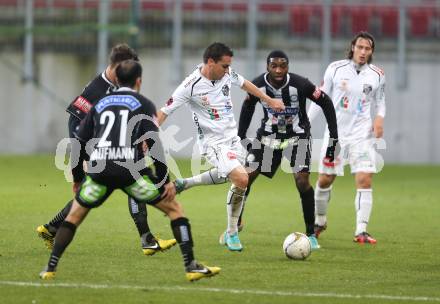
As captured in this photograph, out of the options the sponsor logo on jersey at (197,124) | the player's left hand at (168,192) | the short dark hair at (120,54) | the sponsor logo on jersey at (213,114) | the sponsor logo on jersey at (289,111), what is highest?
the short dark hair at (120,54)

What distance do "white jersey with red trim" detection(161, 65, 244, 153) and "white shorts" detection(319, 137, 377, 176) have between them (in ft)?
5.22

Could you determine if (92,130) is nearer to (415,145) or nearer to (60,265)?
(60,265)

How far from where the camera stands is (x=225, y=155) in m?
11.4

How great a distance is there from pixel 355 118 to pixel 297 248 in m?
2.83

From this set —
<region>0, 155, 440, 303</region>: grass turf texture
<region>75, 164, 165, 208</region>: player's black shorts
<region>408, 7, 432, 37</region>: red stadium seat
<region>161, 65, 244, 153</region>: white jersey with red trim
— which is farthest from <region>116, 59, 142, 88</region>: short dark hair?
<region>408, 7, 432, 37</region>: red stadium seat

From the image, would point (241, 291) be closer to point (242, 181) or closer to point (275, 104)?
point (242, 181)

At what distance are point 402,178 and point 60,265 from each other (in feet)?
47.0

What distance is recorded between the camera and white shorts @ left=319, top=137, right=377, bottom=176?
501 inches

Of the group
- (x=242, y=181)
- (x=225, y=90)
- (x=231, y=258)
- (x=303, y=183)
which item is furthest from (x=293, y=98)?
(x=231, y=258)

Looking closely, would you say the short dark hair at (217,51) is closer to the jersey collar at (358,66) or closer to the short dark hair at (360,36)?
the short dark hair at (360,36)

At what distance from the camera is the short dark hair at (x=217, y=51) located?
36.1 feet

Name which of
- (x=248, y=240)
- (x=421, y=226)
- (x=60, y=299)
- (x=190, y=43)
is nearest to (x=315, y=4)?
(x=190, y=43)

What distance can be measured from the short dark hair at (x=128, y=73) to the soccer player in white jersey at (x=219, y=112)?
87.5 inches

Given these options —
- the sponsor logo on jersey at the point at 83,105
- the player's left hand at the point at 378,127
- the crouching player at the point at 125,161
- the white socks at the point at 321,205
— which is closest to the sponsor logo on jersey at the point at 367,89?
the player's left hand at the point at 378,127
